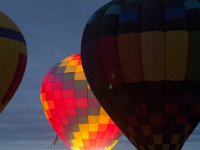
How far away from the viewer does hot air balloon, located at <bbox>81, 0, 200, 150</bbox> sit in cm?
1570

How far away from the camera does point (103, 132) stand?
23.5 meters

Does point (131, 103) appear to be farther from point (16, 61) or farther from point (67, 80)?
point (67, 80)

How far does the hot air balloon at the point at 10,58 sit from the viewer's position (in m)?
18.5

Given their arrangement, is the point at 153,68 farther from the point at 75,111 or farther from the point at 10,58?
the point at 75,111

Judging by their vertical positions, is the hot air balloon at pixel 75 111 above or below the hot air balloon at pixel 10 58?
below

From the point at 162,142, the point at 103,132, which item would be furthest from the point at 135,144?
the point at 103,132

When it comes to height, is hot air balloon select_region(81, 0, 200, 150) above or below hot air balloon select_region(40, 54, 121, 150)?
above

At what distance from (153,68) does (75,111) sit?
25.9ft

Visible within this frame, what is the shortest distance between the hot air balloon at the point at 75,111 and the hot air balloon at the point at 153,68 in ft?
20.6

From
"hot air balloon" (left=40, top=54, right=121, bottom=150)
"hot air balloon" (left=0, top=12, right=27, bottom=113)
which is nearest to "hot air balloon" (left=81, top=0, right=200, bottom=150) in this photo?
"hot air balloon" (left=0, top=12, right=27, bottom=113)

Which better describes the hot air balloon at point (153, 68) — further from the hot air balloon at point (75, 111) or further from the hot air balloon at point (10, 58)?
the hot air balloon at point (75, 111)

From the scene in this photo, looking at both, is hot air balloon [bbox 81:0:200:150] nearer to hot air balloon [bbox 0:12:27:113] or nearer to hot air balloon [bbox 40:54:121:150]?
hot air balloon [bbox 0:12:27:113]

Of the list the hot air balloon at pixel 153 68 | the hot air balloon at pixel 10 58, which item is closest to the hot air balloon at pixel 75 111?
the hot air balloon at pixel 10 58

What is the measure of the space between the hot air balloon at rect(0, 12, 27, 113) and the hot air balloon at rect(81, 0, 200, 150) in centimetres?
374
